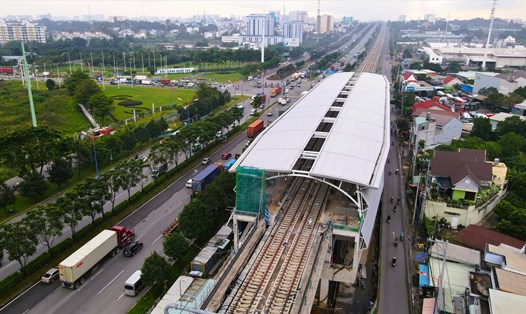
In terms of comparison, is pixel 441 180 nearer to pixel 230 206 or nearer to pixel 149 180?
pixel 230 206

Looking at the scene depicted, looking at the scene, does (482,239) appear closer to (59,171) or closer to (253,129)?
(253,129)

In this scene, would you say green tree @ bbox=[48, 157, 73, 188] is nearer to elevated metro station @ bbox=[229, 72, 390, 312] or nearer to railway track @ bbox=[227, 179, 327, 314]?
elevated metro station @ bbox=[229, 72, 390, 312]

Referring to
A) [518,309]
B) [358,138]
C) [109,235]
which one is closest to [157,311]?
[109,235]

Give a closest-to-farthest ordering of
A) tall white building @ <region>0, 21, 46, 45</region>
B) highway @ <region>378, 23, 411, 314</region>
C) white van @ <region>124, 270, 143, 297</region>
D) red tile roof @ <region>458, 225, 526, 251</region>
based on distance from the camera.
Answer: white van @ <region>124, 270, 143, 297</region>
highway @ <region>378, 23, 411, 314</region>
red tile roof @ <region>458, 225, 526, 251</region>
tall white building @ <region>0, 21, 46, 45</region>

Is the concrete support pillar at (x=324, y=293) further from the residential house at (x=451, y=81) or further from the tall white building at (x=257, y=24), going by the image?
the tall white building at (x=257, y=24)

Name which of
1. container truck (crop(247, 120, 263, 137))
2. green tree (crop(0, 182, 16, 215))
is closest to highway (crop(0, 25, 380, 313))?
green tree (crop(0, 182, 16, 215))

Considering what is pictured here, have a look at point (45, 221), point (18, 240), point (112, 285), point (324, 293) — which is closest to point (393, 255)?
point (324, 293)

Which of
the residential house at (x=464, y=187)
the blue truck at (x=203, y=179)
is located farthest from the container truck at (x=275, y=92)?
the residential house at (x=464, y=187)
